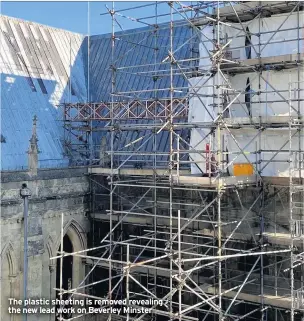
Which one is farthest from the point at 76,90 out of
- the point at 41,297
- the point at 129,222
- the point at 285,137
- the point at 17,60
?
the point at 285,137

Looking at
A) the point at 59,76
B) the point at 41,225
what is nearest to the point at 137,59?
the point at 59,76

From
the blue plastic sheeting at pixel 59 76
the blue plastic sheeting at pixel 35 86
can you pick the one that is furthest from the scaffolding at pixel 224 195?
the blue plastic sheeting at pixel 35 86

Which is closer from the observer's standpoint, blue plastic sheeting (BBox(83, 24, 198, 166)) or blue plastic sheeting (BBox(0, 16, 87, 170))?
blue plastic sheeting (BBox(0, 16, 87, 170))

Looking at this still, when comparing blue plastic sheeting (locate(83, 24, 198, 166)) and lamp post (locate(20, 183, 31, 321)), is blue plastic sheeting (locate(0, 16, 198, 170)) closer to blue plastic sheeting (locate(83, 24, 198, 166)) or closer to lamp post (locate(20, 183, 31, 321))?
blue plastic sheeting (locate(83, 24, 198, 166))

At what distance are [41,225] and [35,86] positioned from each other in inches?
293

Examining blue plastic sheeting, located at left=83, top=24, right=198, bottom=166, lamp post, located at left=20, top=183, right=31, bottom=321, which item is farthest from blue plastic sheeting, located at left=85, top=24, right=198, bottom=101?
lamp post, located at left=20, top=183, right=31, bottom=321

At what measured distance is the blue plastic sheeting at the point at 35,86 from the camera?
2133 centimetres

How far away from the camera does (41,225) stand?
1942 centimetres

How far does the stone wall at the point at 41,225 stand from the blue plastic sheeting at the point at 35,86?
1.54 meters

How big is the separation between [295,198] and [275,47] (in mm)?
5067

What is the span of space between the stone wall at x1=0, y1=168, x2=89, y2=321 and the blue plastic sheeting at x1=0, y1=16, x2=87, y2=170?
5.06ft

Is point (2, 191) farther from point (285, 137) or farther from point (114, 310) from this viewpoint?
point (285, 137)

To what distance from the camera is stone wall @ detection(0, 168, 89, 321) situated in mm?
18266

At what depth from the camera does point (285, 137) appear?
16.7 metres
